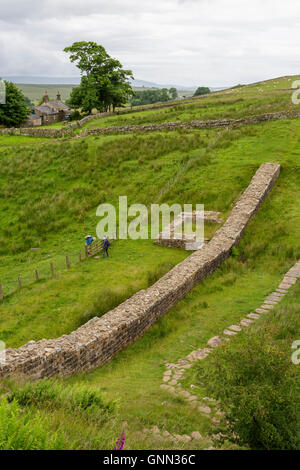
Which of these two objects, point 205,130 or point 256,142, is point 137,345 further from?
point 205,130

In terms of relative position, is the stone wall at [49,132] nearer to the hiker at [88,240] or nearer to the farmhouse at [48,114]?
the farmhouse at [48,114]

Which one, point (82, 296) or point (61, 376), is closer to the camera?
point (61, 376)

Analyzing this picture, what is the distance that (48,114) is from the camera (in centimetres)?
7175

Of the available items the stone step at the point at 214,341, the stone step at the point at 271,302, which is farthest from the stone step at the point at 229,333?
the stone step at the point at 271,302

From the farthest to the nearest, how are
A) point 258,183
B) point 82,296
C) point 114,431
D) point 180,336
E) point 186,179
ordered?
point 186,179 < point 258,183 < point 82,296 < point 180,336 < point 114,431

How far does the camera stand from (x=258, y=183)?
915 inches

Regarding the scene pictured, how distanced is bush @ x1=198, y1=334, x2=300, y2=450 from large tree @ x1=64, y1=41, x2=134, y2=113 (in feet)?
187

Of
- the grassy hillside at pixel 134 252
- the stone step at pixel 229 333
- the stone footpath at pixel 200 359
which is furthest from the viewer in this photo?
the stone step at pixel 229 333

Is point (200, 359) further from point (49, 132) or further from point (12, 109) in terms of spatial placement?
point (12, 109)

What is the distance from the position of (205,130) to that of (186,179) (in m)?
12.2

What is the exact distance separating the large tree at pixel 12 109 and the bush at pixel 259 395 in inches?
A: 2381

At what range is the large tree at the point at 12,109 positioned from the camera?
57.9m

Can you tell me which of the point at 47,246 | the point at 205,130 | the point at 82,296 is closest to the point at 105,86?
the point at 205,130

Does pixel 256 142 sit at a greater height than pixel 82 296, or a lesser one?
greater
